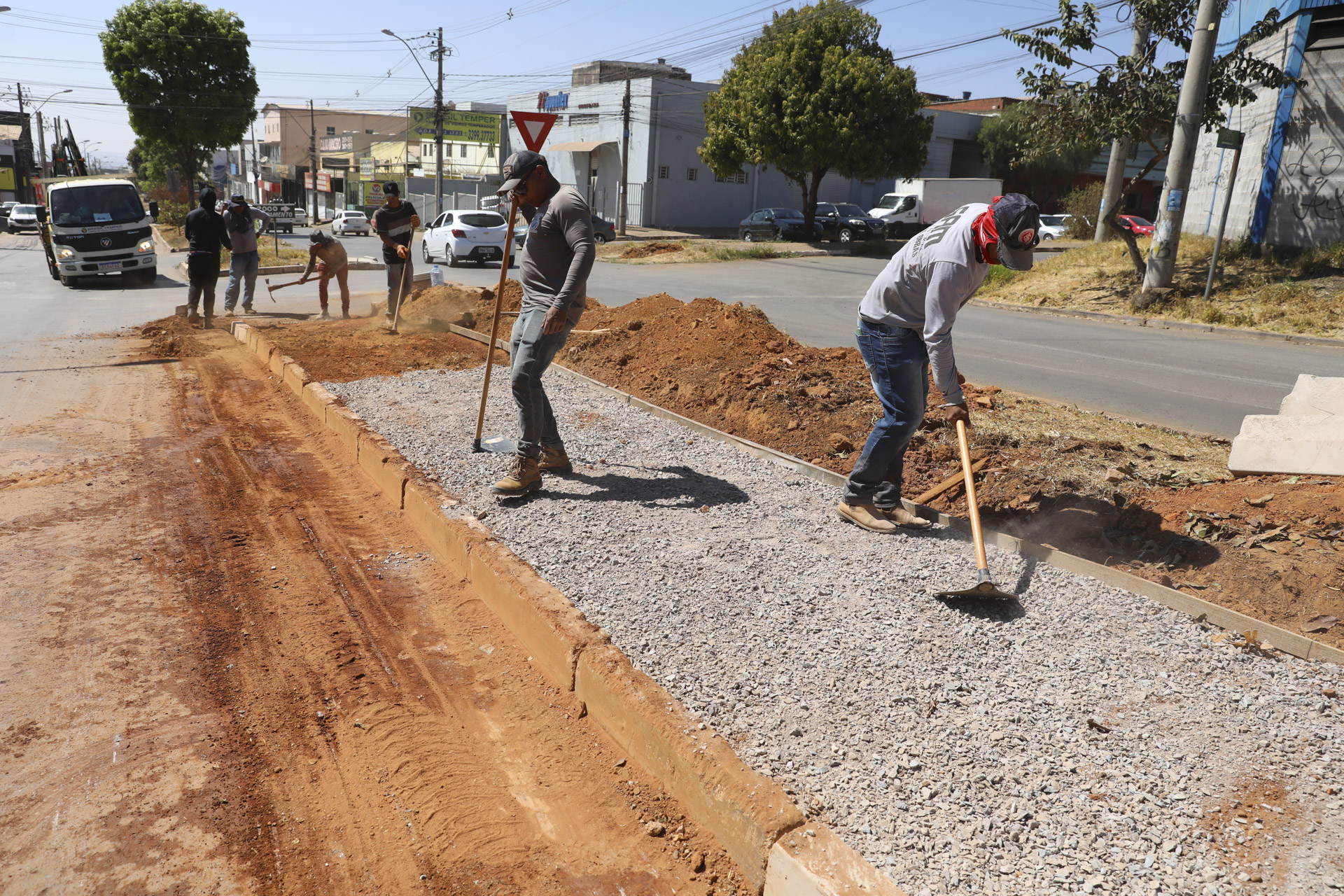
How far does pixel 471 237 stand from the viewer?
2452 centimetres

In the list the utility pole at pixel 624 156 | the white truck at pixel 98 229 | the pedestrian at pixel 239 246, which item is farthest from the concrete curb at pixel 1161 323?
the utility pole at pixel 624 156

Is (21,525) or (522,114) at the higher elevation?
(522,114)

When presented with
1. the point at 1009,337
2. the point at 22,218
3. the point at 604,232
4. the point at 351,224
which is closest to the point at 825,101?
the point at 604,232

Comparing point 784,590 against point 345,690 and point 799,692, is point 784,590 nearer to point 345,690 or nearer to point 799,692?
point 799,692

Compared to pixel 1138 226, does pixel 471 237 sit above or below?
below

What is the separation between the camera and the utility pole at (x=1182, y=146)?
14336mm

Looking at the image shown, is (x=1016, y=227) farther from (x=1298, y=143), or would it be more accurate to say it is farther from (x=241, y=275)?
(x=1298, y=143)

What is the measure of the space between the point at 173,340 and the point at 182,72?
30.4 metres

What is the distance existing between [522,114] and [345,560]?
12.9ft

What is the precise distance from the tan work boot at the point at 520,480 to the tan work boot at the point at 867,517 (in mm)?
1746

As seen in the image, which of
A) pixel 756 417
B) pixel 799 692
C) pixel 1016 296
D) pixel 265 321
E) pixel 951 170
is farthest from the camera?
pixel 951 170

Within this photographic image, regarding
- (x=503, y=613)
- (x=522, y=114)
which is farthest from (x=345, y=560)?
(x=522, y=114)

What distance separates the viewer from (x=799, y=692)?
315 centimetres

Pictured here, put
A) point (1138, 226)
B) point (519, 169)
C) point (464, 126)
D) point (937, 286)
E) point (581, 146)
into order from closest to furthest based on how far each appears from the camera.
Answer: point (937, 286)
point (519, 169)
point (1138, 226)
point (581, 146)
point (464, 126)
